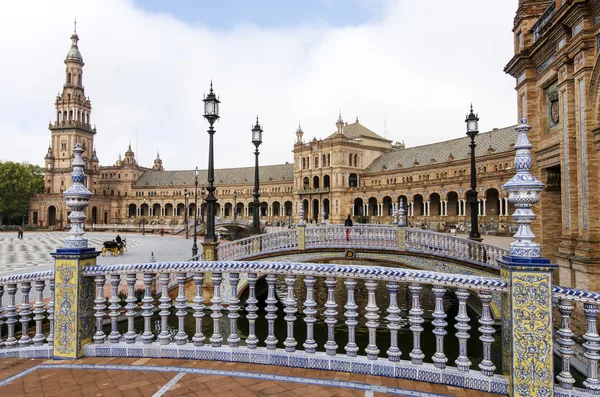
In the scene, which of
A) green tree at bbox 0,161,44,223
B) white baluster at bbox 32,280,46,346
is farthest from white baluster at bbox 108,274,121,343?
green tree at bbox 0,161,44,223

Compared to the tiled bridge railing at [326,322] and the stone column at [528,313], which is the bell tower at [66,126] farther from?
the stone column at [528,313]

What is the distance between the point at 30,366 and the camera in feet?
14.8

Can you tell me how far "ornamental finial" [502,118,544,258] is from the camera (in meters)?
3.63

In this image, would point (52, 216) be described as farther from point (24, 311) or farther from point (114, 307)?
point (114, 307)

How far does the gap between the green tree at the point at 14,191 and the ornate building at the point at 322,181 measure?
257 centimetres

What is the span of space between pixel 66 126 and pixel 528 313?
9107 centimetres

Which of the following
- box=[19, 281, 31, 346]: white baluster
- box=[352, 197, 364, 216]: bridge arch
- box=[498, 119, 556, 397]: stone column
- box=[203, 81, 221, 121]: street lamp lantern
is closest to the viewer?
box=[498, 119, 556, 397]: stone column

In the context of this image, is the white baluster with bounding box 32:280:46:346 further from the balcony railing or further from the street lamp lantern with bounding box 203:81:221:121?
the balcony railing

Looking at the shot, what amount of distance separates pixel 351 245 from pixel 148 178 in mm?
88385

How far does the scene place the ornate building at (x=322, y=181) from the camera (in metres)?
44.0

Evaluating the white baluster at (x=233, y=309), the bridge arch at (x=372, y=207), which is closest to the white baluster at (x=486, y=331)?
the white baluster at (x=233, y=309)

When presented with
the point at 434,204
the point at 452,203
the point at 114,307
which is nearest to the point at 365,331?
the point at 114,307

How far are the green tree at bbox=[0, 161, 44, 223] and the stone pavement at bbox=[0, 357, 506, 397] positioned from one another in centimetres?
8131

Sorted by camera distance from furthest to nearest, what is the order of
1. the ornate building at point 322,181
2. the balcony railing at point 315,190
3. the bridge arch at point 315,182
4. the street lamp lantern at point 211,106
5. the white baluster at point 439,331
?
the bridge arch at point 315,182
the balcony railing at point 315,190
the ornate building at point 322,181
the street lamp lantern at point 211,106
the white baluster at point 439,331
